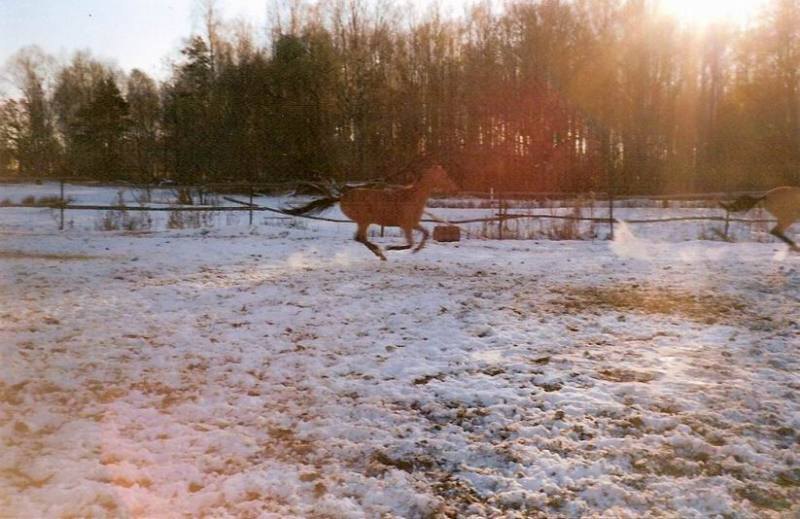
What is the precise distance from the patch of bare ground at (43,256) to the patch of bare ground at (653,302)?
9176 mm

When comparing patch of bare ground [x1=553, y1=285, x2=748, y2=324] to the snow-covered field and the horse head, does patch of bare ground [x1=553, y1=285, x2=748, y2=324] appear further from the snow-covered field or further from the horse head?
the horse head

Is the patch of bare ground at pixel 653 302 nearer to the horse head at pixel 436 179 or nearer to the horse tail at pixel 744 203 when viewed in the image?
the horse head at pixel 436 179

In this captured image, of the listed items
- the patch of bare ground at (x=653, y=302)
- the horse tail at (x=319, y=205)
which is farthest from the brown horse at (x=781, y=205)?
the horse tail at (x=319, y=205)

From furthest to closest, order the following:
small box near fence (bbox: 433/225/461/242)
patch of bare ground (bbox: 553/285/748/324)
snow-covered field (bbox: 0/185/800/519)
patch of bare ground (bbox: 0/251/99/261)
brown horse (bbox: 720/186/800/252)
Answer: small box near fence (bbox: 433/225/461/242) < brown horse (bbox: 720/186/800/252) < patch of bare ground (bbox: 0/251/99/261) < patch of bare ground (bbox: 553/285/748/324) < snow-covered field (bbox: 0/185/800/519)

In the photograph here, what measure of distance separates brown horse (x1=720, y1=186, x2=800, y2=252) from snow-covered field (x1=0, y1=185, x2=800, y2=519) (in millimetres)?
3872

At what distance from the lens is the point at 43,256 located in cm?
1161

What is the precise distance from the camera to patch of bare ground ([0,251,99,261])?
1127cm

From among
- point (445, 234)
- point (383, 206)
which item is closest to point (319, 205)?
point (383, 206)

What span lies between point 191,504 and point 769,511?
3088 mm

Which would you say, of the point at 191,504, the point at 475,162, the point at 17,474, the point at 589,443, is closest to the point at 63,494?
the point at 17,474

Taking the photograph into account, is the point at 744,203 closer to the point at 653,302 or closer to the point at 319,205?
the point at 653,302

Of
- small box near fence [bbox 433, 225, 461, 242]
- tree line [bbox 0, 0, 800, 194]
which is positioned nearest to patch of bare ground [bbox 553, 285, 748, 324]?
small box near fence [bbox 433, 225, 461, 242]

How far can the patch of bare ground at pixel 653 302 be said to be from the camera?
23.7ft

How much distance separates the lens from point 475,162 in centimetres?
3441
